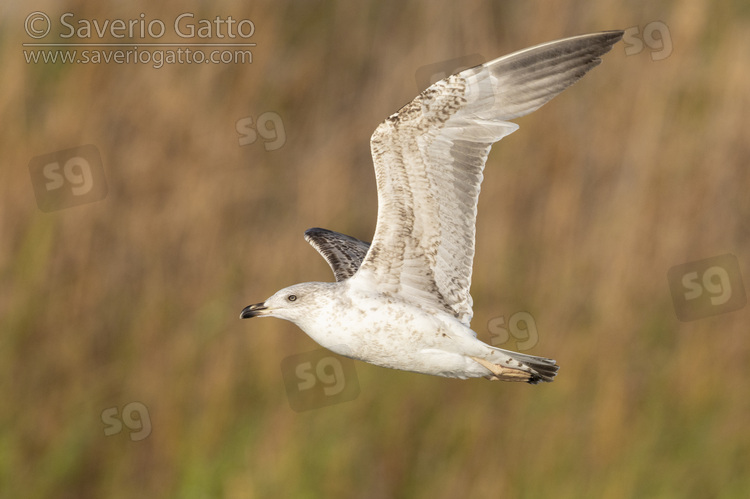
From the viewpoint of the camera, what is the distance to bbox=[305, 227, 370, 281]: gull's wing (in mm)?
5230

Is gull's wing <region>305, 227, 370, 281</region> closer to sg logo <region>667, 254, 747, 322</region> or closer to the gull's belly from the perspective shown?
the gull's belly

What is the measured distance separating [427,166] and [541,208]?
2.54m

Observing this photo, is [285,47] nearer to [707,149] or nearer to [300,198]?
[300,198]

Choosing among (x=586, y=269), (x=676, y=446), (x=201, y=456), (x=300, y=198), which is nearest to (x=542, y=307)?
(x=586, y=269)

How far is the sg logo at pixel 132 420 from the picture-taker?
6051 millimetres

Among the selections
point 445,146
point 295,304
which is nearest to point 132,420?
point 295,304

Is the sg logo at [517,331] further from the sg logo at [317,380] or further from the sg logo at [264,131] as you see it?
the sg logo at [264,131]

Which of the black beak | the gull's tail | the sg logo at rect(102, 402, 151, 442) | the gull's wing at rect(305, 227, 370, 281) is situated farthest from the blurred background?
the black beak

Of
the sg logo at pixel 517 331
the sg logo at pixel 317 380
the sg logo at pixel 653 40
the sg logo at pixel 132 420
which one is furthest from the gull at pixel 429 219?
the sg logo at pixel 653 40

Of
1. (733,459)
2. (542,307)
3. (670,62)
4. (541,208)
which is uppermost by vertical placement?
(670,62)

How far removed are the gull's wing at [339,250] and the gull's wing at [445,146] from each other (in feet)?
1.92

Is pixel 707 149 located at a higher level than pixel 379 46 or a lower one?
lower

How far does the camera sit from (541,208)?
6898 mm

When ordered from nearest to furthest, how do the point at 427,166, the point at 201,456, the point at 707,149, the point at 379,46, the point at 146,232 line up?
the point at 427,166 → the point at 201,456 → the point at 146,232 → the point at 707,149 → the point at 379,46
